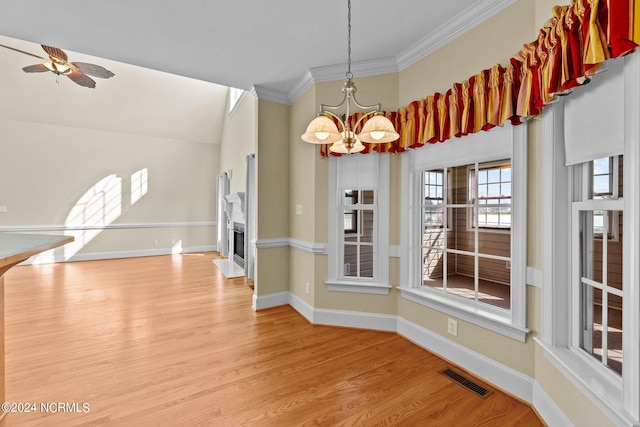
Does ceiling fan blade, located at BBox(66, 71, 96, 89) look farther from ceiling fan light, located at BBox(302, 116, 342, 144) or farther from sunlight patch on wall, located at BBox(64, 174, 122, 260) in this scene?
ceiling fan light, located at BBox(302, 116, 342, 144)

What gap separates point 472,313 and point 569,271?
2.39 feet

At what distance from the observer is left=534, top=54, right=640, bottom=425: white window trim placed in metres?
1.12

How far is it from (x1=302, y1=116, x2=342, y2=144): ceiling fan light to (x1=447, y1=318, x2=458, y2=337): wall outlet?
1820mm

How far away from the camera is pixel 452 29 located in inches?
89.7

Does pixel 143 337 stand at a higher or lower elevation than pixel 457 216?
lower

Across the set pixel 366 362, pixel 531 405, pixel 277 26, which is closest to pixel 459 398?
pixel 531 405

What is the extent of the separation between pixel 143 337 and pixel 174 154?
6.10 meters

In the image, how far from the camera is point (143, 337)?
281 cm

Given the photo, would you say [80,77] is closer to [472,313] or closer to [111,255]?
[111,255]

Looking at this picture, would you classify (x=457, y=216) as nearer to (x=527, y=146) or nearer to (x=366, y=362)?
(x=527, y=146)

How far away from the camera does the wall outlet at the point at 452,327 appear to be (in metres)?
2.33

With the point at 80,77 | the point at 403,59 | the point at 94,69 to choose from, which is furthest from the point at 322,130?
the point at 80,77

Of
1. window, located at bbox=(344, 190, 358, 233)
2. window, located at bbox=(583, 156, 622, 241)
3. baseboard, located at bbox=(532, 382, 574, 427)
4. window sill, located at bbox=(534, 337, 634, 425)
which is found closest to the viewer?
window sill, located at bbox=(534, 337, 634, 425)

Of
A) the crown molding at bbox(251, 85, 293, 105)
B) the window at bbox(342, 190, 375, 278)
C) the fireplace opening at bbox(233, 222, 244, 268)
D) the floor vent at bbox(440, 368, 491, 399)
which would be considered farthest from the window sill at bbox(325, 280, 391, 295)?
the fireplace opening at bbox(233, 222, 244, 268)
